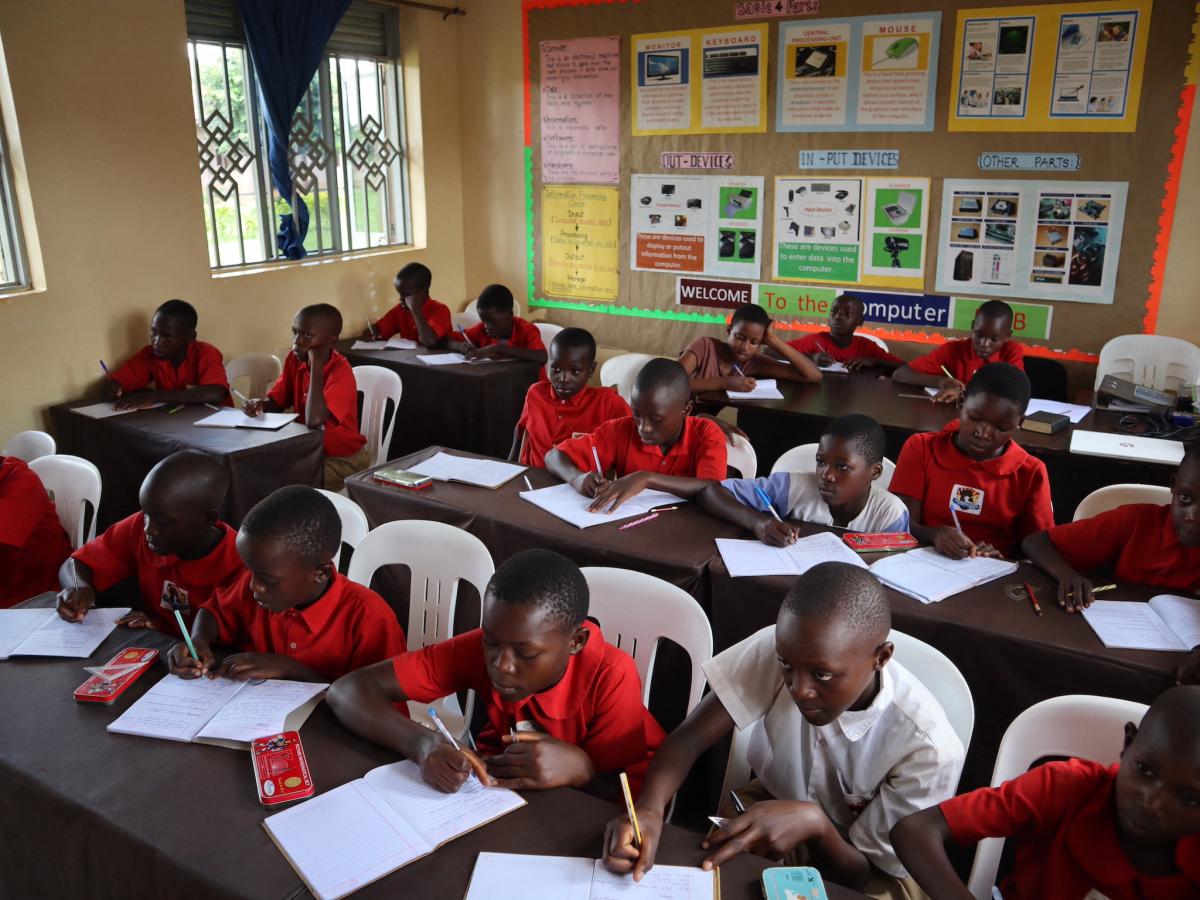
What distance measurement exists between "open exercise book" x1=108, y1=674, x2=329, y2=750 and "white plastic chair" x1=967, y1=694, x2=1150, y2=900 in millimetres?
1274

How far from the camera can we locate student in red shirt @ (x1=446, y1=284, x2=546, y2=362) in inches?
202

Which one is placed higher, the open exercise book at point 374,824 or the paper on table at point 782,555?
the paper on table at point 782,555

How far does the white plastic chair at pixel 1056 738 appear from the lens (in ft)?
5.31

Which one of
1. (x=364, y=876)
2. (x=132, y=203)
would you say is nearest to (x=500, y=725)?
(x=364, y=876)

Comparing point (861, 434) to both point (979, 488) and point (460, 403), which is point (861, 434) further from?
point (460, 403)

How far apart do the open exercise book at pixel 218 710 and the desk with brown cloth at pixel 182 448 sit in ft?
6.06

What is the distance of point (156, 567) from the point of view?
92.3 inches

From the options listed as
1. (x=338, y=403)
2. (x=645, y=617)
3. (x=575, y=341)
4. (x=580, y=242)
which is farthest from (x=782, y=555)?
(x=580, y=242)

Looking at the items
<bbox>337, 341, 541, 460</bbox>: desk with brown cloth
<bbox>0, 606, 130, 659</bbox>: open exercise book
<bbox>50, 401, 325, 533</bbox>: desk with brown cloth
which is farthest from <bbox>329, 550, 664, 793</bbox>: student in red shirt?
<bbox>337, 341, 541, 460</bbox>: desk with brown cloth

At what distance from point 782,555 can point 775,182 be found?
359 cm

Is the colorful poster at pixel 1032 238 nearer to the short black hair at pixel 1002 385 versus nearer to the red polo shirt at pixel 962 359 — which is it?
the red polo shirt at pixel 962 359

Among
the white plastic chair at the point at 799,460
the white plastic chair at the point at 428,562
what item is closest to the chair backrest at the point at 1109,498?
the white plastic chair at the point at 799,460

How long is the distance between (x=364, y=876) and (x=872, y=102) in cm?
489

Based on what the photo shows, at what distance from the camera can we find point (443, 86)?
6.39 meters
